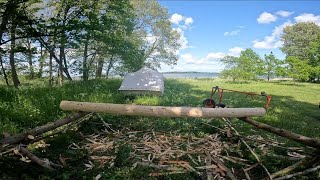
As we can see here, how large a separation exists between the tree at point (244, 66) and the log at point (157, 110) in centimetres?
3122

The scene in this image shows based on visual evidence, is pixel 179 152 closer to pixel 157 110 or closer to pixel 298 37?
pixel 157 110

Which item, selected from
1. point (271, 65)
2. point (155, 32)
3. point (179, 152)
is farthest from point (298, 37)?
point (179, 152)

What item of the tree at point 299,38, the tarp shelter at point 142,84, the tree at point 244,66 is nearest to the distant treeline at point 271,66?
the tree at point 244,66

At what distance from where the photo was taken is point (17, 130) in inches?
305

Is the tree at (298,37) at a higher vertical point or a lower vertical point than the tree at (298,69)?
higher

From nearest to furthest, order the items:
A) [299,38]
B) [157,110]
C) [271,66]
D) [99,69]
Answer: [157,110] < [99,69] < [271,66] < [299,38]

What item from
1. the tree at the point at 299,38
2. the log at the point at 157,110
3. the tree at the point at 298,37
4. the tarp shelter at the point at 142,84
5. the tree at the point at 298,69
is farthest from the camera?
the tree at the point at 298,37

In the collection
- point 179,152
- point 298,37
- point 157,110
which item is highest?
point 298,37

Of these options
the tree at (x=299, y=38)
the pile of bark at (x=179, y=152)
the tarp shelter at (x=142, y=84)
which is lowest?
the pile of bark at (x=179, y=152)

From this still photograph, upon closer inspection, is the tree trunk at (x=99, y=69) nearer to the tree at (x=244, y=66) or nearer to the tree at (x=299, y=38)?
the tree at (x=244, y=66)

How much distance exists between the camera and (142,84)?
16953 mm

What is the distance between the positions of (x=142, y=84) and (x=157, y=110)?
34.7ft

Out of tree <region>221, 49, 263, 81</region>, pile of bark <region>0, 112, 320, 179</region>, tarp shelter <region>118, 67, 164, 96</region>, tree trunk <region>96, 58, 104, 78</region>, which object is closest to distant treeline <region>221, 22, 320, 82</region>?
tree <region>221, 49, 263, 81</region>

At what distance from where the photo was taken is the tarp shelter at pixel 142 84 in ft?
54.2
